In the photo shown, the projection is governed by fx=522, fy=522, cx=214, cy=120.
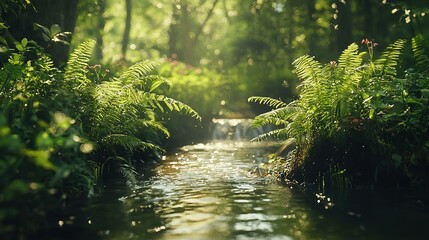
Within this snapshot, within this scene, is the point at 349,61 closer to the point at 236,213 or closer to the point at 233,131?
the point at 236,213

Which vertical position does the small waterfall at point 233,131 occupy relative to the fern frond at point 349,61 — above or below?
below

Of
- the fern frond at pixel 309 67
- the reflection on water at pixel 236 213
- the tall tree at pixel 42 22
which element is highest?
the tall tree at pixel 42 22

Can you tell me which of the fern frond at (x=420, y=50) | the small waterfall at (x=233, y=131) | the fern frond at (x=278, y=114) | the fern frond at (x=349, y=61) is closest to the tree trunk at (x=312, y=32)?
the small waterfall at (x=233, y=131)

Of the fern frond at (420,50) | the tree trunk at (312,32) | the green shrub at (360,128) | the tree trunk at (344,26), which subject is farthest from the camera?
the tree trunk at (312,32)

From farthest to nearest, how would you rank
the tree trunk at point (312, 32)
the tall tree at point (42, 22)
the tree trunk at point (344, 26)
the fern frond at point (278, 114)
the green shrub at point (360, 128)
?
1. the tree trunk at point (312, 32)
2. the tree trunk at point (344, 26)
3. the tall tree at point (42, 22)
4. the fern frond at point (278, 114)
5. the green shrub at point (360, 128)

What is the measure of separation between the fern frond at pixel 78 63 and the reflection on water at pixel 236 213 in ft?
6.23

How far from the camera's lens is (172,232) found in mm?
5207

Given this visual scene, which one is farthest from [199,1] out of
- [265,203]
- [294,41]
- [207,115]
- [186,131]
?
[265,203]

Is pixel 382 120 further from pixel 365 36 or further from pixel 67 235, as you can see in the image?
pixel 365 36

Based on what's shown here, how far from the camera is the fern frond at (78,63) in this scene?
8103 millimetres

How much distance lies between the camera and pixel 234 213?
5.99 meters

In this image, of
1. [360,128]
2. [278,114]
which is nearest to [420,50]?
[360,128]

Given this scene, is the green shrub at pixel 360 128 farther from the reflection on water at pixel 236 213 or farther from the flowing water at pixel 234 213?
the reflection on water at pixel 236 213

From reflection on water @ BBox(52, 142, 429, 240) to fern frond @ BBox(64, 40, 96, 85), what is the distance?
190 centimetres
